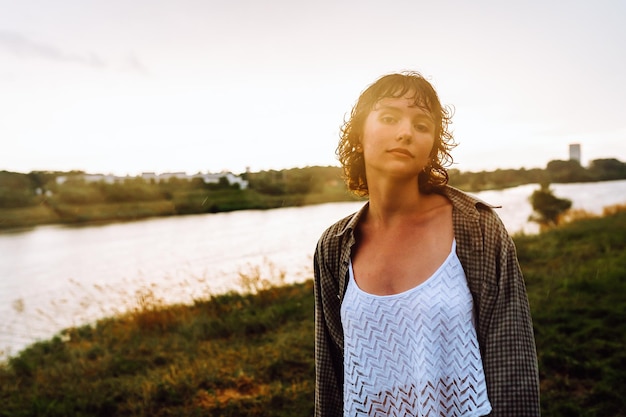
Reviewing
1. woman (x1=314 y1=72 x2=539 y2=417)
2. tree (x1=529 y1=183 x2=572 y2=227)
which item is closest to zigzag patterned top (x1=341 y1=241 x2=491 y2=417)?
woman (x1=314 y1=72 x2=539 y2=417)

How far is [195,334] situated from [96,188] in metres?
37.2

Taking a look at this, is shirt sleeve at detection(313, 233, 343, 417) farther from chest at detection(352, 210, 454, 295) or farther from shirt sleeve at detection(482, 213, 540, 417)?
shirt sleeve at detection(482, 213, 540, 417)

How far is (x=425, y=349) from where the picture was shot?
4.56ft

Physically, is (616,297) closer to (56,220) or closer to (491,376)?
(491,376)

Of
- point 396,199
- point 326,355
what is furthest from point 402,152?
point 326,355

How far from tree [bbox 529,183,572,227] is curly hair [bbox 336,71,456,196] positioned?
83.9ft

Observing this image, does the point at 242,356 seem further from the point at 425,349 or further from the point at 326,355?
the point at 425,349

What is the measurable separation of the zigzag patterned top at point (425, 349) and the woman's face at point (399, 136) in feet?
1.08

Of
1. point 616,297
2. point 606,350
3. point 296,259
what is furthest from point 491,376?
point 296,259

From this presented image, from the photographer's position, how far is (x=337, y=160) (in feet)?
6.80

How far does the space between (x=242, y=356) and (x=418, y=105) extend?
15.5 ft

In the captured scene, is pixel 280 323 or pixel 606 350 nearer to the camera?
pixel 606 350

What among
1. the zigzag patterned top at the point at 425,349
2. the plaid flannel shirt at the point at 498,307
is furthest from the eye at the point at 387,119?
the zigzag patterned top at the point at 425,349

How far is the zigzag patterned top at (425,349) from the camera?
54.5 inches
